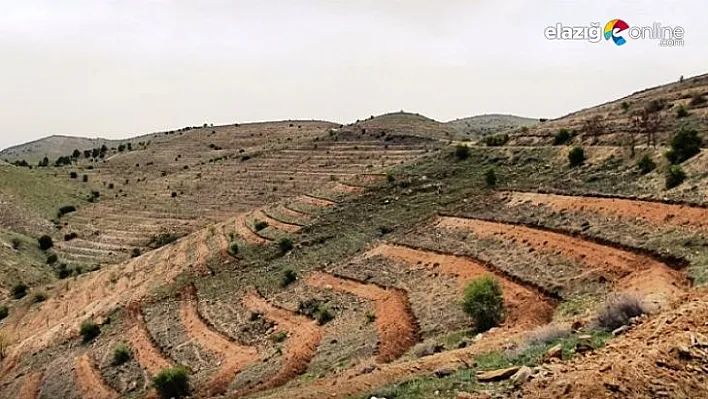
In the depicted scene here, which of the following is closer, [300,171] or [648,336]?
[648,336]

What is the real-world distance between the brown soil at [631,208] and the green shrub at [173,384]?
1473 centimetres

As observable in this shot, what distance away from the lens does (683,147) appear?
2355 cm

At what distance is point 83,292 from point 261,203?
79.6ft

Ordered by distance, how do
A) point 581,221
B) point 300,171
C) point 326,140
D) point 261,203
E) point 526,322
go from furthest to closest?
point 326,140 → point 300,171 → point 261,203 → point 581,221 → point 526,322

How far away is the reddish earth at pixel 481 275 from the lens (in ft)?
53.9

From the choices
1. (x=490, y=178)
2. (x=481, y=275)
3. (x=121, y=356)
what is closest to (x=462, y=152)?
(x=490, y=178)

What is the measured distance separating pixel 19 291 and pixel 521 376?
45354mm

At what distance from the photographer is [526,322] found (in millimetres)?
15859

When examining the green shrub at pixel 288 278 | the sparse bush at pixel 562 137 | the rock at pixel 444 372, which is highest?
the sparse bush at pixel 562 137

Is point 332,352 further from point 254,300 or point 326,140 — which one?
point 326,140

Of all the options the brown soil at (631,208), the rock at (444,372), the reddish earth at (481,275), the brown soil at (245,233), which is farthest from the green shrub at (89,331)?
the rock at (444,372)

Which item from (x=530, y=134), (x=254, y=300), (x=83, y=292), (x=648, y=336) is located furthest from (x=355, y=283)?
(x=83, y=292)

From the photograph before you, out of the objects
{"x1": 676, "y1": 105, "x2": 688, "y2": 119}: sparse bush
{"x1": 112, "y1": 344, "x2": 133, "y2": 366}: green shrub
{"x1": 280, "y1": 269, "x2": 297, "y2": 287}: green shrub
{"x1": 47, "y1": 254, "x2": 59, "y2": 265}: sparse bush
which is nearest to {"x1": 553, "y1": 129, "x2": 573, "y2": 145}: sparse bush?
{"x1": 676, "y1": 105, "x2": 688, "y2": 119}: sparse bush

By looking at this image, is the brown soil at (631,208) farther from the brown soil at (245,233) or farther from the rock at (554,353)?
the brown soil at (245,233)
